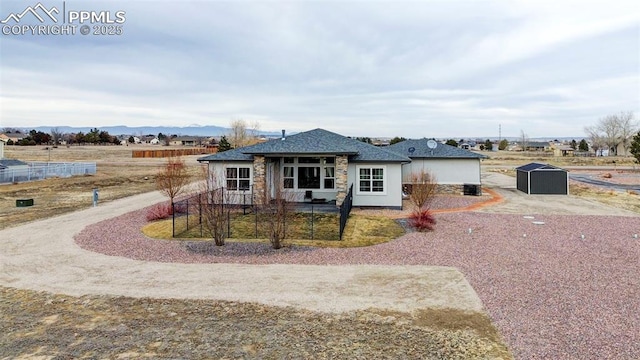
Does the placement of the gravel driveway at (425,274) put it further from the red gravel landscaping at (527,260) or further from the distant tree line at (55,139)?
the distant tree line at (55,139)

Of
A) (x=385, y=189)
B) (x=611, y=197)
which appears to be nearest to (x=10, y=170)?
(x=385, y=189)

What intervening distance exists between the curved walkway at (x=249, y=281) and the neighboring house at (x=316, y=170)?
883 centimetres

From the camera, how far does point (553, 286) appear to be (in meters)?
9.31

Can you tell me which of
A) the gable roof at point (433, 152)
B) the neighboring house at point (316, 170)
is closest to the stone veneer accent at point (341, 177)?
the neighboring house at point (316, 170)

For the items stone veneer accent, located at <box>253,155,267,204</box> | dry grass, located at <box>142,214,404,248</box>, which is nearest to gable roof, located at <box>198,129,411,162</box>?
stone veneer accent, located at <box>253,155,267,204</box>

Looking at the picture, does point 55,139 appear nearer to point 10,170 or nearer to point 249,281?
point 10,170

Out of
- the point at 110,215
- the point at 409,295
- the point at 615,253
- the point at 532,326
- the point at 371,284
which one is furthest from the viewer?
the point at 110,215

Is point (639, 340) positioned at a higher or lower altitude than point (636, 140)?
lower

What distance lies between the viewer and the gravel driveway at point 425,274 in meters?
7.37

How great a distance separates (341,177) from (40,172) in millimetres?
31464

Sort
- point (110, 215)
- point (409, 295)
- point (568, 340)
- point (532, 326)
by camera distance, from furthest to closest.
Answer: point (110, 215) → point (409, 295) → point (532, 326) → point (568, 340)

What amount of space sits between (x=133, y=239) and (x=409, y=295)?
10.6 m

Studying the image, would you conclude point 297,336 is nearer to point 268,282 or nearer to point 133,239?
point 268,282

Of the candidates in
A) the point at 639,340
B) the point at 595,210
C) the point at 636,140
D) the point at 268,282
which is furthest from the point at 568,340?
the point at 636,140
